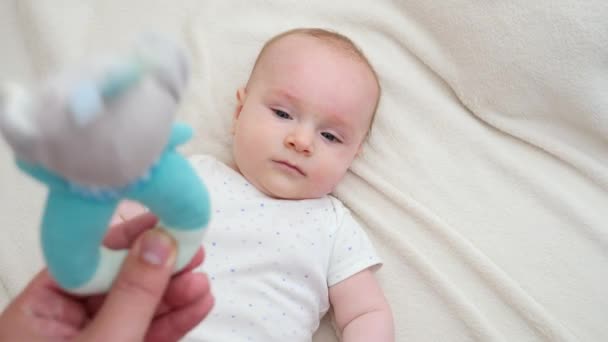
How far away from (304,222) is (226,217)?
149 millimetres

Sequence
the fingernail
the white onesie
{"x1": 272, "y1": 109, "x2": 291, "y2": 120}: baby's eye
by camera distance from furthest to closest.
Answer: {"x1": 272, "y1": 109, "x2": 291, "y2": 120}: baby's eye → the white onesie → the fingernail

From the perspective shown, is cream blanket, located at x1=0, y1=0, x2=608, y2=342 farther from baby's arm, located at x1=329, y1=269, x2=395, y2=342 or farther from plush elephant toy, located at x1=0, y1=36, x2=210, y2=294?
plush elephant toy, located at x1=0, y1=36, x2=210, y2=294

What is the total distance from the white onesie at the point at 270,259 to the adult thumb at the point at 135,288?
0.35m

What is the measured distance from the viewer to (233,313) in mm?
978

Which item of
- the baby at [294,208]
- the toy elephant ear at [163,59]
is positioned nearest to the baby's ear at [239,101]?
the baby at [294,208]

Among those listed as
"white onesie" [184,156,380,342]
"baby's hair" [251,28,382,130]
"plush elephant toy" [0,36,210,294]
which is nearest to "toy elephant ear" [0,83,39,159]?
"plush elephant toy" [0,36,210,294]

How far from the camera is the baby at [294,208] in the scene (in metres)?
1.02

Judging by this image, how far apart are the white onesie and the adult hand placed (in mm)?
248

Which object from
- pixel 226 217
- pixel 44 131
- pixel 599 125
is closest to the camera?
pixel 44 131

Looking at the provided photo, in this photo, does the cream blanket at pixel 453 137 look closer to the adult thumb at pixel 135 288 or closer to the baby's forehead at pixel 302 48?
the baby's forehead at pixel 302 48

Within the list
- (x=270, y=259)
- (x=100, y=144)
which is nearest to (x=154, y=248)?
(x=100, y=144)

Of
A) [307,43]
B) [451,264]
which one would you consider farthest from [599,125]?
[307,43]

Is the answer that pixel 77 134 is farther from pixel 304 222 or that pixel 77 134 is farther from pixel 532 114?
pixel 532 114

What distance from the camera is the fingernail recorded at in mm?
587
